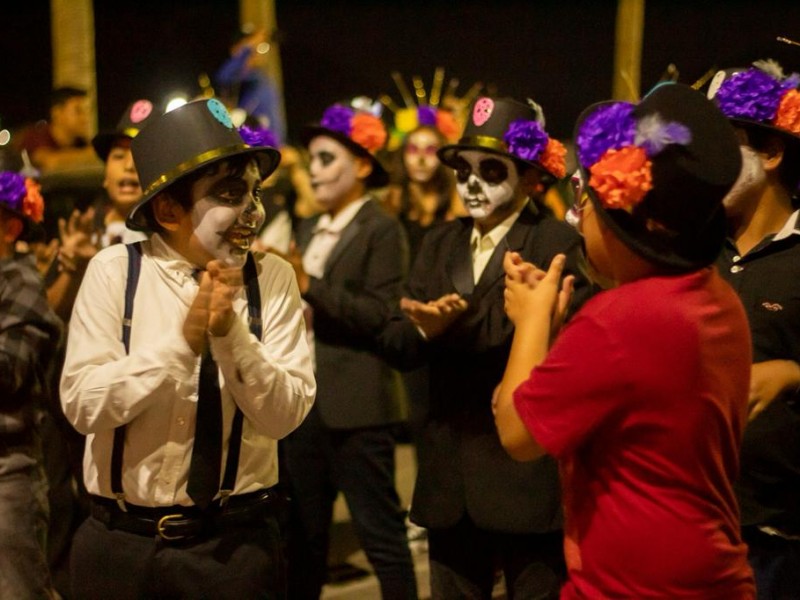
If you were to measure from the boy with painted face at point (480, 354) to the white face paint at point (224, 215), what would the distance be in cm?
69

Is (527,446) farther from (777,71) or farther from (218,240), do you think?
(777,71)

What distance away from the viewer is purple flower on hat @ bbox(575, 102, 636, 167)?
190cm

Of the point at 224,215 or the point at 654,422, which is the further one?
the point at 224,215

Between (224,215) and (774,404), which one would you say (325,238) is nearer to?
(224,215)

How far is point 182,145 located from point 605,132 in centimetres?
112

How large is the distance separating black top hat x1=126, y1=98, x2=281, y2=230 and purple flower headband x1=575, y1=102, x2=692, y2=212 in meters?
0.98

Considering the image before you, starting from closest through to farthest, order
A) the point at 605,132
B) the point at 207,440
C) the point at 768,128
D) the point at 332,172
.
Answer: the point at 605,132, the point at 207,440, the point at 768,128, the point at 332,172

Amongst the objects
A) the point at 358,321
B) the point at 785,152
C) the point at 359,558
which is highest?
the point at 785,152

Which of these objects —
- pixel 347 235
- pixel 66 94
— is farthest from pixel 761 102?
pixel 66 94

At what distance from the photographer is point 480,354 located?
3025 millimetres

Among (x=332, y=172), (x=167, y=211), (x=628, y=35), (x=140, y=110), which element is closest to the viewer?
(x=167, y=211)

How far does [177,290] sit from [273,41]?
6987 mm

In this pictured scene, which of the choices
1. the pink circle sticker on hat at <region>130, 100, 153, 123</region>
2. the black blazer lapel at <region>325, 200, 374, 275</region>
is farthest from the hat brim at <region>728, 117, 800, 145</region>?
the pink circle sticker on hat at <region>130, 100, 153, 123</region>

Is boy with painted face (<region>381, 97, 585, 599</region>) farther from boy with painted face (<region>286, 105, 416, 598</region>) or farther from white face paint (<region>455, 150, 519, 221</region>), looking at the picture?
boy with painted face (<region>286, 105, 416, 598</region>)
